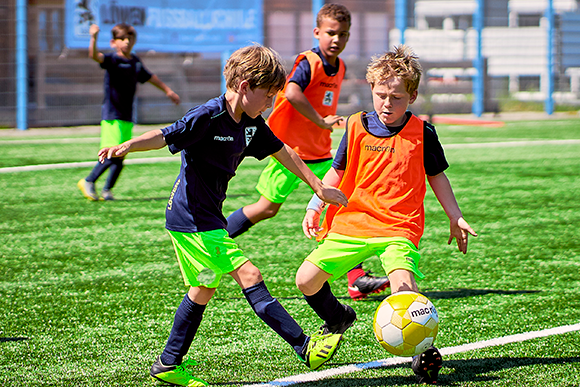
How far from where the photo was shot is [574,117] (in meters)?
23.0

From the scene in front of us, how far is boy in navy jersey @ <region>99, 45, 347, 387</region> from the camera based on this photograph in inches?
130

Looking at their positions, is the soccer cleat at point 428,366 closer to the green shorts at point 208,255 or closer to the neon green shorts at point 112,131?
the green shorts at point 208,255

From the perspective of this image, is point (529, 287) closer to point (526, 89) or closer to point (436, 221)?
point (436, 221)

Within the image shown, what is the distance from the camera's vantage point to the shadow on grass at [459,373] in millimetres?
3354

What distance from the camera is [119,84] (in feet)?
29.1

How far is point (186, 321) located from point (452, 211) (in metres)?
1.38

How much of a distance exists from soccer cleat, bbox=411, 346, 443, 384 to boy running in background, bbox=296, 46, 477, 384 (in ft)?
1.46

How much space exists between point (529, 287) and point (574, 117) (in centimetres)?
1964

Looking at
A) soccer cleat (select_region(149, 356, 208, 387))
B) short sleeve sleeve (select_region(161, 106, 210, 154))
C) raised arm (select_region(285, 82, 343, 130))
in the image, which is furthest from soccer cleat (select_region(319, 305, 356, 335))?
raised arm (select_region(285, 82, 343, 130))

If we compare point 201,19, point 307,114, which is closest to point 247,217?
point 307,114

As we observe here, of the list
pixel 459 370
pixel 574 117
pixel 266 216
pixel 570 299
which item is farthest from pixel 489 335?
pixel 574 117

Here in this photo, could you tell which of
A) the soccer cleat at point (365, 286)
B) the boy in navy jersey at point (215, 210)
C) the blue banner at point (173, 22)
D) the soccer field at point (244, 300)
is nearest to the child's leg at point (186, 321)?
the boy in navy jersey at point (215, 210)

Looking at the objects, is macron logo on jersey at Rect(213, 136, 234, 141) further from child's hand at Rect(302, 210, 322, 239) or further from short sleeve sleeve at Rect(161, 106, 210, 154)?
child's hand at Rect(302, 210, 322, 239)

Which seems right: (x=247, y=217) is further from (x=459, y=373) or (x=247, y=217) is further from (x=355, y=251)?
(x=459, y=373)
